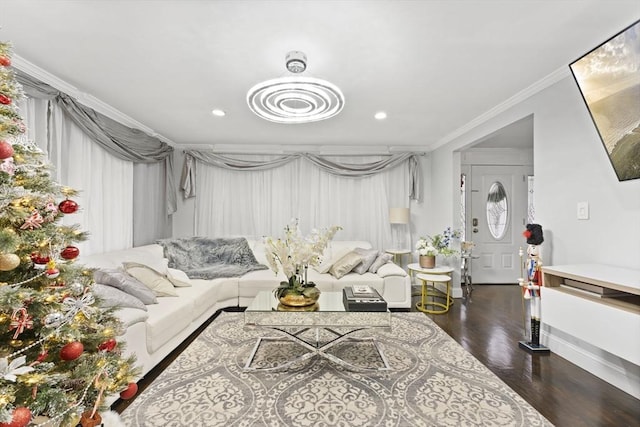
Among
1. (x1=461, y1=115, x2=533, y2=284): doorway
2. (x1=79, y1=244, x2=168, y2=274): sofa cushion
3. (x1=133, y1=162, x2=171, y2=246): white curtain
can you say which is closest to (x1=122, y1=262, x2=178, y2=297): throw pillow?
(x1=79, y1=244, x2=168, y2=274): sofa cushion

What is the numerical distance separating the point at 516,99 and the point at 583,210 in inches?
52.4

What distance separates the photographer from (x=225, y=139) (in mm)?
4848

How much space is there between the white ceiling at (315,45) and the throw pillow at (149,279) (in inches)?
67.9

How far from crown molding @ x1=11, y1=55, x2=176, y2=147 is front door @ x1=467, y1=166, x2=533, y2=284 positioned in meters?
5.34

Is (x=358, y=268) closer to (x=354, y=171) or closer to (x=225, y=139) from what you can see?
(x=354, y=171)

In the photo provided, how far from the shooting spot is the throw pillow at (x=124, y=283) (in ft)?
7.88

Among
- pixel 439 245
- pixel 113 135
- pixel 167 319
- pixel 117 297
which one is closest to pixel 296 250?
pixel 167 319

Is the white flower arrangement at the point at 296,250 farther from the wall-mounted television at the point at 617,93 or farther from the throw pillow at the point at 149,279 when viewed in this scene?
the wall-mounted television at the point at 617,93

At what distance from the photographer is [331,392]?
206cm

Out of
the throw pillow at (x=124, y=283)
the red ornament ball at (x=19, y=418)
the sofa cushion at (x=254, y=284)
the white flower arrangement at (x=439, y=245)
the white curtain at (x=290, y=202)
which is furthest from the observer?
the white curtain at (x=290, y=202)

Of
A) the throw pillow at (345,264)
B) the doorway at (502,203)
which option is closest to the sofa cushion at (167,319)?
the throw pillow at (345,264)

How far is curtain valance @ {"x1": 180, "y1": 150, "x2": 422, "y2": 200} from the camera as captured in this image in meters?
5.08

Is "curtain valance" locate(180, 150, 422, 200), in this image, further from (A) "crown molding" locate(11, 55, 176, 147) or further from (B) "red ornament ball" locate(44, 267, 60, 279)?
(B) "red ornament ball" locate(44, 267, 60, 279)

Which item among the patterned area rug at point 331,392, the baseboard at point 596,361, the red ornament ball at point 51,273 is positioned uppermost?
the red ornament ball at point 51,273
